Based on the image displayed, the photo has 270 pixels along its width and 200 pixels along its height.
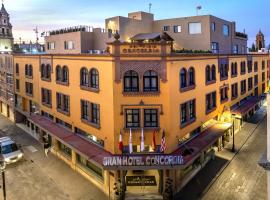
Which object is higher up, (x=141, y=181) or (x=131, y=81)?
(x=131, y=81)

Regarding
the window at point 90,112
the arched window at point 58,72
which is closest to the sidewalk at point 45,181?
the window at point 90,112

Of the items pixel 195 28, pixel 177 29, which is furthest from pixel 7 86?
pixel 195 28

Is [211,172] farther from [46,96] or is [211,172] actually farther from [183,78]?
[46,96]

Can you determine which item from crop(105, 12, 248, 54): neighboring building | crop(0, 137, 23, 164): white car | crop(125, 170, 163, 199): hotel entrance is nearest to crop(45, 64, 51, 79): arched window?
crop(0, 137, 23, 164): white car

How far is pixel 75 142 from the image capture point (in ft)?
97.9

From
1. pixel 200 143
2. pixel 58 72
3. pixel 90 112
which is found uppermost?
pixel 58 72

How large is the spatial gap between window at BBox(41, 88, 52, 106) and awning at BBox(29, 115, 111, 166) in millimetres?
2472

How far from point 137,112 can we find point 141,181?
635 cm

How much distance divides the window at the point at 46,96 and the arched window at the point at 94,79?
11.7 metres

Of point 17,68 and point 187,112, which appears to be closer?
point 187,112

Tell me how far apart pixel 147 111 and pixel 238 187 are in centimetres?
1192

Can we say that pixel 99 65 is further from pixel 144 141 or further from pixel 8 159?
pixel 8 159

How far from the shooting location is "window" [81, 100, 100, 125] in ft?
92.6

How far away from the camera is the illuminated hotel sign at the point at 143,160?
2370cm
